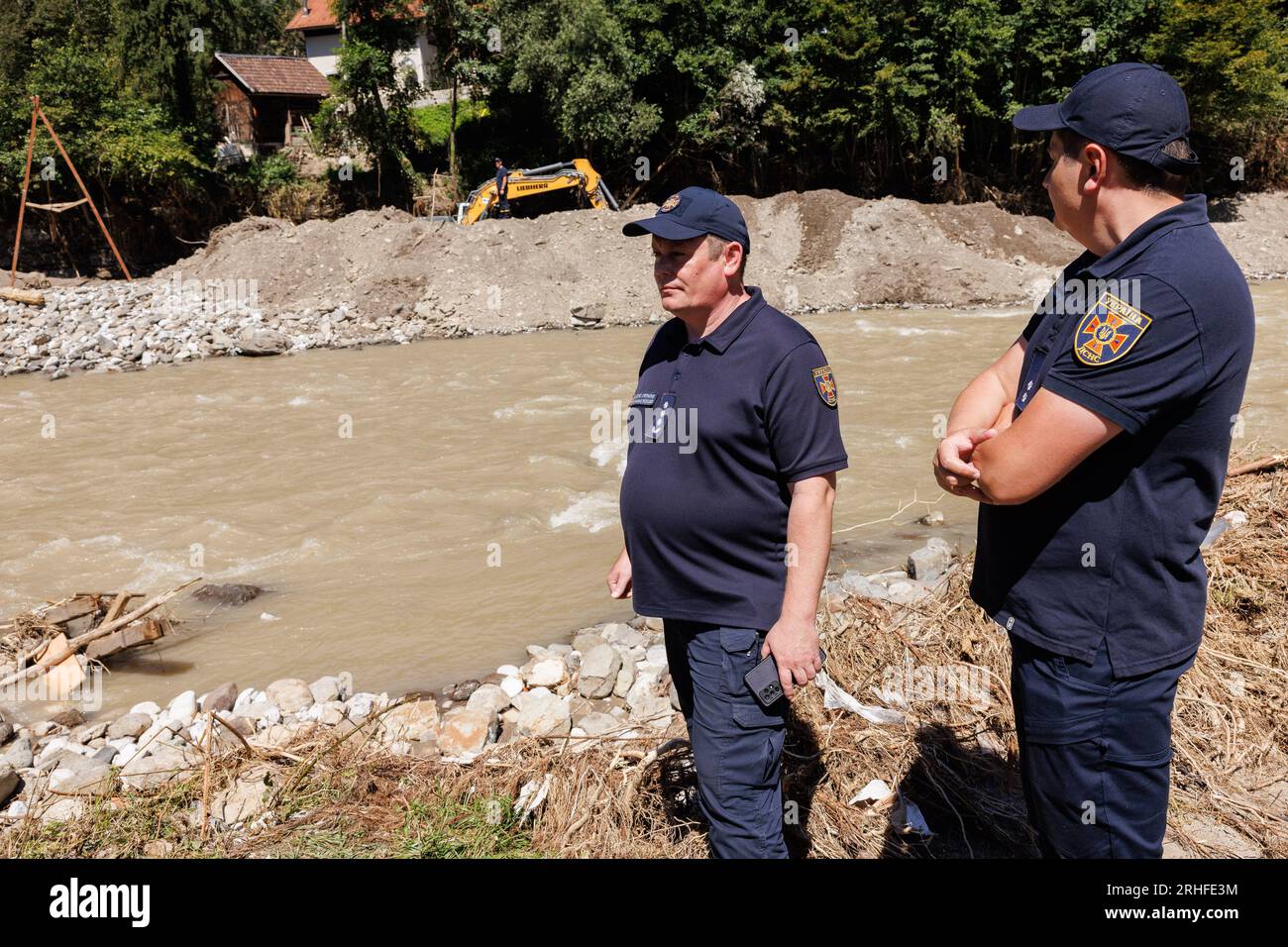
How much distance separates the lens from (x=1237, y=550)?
4086 millimetres

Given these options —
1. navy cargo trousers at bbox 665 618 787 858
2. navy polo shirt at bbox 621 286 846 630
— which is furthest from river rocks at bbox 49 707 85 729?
navy cargo trousers at bbox 665 618 787 858

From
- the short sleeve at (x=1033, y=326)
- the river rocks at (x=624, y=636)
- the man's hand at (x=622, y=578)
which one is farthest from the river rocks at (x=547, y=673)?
the short sleeve at (x=1033, y=326)

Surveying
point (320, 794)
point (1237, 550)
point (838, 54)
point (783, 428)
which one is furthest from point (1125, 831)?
point (838, 54)

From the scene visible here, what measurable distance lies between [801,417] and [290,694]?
11.6 ft

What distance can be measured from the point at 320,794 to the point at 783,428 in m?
2.12

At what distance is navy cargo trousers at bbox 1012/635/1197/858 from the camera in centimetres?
185

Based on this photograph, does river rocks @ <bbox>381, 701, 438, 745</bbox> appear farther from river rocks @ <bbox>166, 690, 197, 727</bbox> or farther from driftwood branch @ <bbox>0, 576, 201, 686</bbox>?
driftwood branch @ <bbox>0, 576, 201, 686</bbox>

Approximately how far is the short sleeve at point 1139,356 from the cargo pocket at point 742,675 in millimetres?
981

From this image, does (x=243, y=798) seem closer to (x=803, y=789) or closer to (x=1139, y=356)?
(x=803, y=789)

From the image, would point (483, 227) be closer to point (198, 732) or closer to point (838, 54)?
point (838, 54)

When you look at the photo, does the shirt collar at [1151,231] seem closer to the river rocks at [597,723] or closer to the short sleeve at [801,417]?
the short sleeve at [801,417]

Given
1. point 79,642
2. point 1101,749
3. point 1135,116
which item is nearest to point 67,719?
point 79,642

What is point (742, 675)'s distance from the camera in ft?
7.59

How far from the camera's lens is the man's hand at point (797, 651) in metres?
2.25
